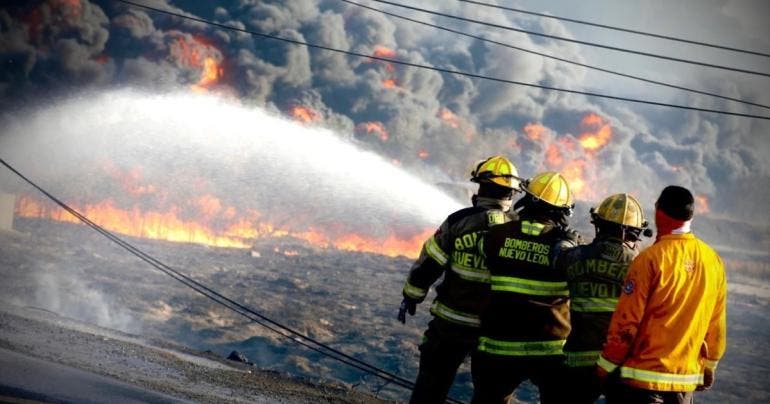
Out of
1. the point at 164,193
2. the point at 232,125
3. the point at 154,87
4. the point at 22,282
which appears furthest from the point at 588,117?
the point at 22,282

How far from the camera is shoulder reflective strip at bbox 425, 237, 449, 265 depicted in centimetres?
511

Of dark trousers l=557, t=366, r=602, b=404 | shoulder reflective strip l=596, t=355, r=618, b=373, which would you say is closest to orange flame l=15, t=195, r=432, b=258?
dark trousers l=557, t=366, r=602, b=404

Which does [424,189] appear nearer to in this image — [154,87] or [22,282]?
[154,87]

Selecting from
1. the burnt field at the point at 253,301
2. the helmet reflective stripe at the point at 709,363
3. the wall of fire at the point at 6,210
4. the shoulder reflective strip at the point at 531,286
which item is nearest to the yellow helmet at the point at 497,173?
the shoulder reflective strip at the point at 531,286

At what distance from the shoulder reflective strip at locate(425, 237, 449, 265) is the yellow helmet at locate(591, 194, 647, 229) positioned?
109 cm

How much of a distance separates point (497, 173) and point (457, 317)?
3.55 feet

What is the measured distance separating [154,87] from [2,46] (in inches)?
383

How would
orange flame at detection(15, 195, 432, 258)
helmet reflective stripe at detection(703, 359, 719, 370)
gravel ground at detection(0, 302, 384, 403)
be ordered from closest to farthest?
1. helmet reflective stripe at detection(703, 359, 719, 370)
2. gravel ground at detection(0, 302, 384, 403)
3. orange flame at detection(15, 195, 432, 258)

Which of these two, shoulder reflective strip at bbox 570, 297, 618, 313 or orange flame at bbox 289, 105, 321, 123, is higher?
orange flame at bbox 289, 105, 321, 123

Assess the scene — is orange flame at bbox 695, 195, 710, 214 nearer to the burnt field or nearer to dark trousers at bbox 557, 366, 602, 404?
the burnt field

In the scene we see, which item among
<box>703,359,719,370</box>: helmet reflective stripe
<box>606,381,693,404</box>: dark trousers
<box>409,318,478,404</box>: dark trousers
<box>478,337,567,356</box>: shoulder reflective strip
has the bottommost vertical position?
<box>409,318,478,404</box>: dark trousers

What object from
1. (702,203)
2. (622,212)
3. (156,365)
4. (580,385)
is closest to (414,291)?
(580,385)

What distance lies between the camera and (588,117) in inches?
2709

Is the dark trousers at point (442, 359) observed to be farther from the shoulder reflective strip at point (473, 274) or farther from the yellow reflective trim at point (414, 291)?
the shoulder reflective strip at point (473, 274)
